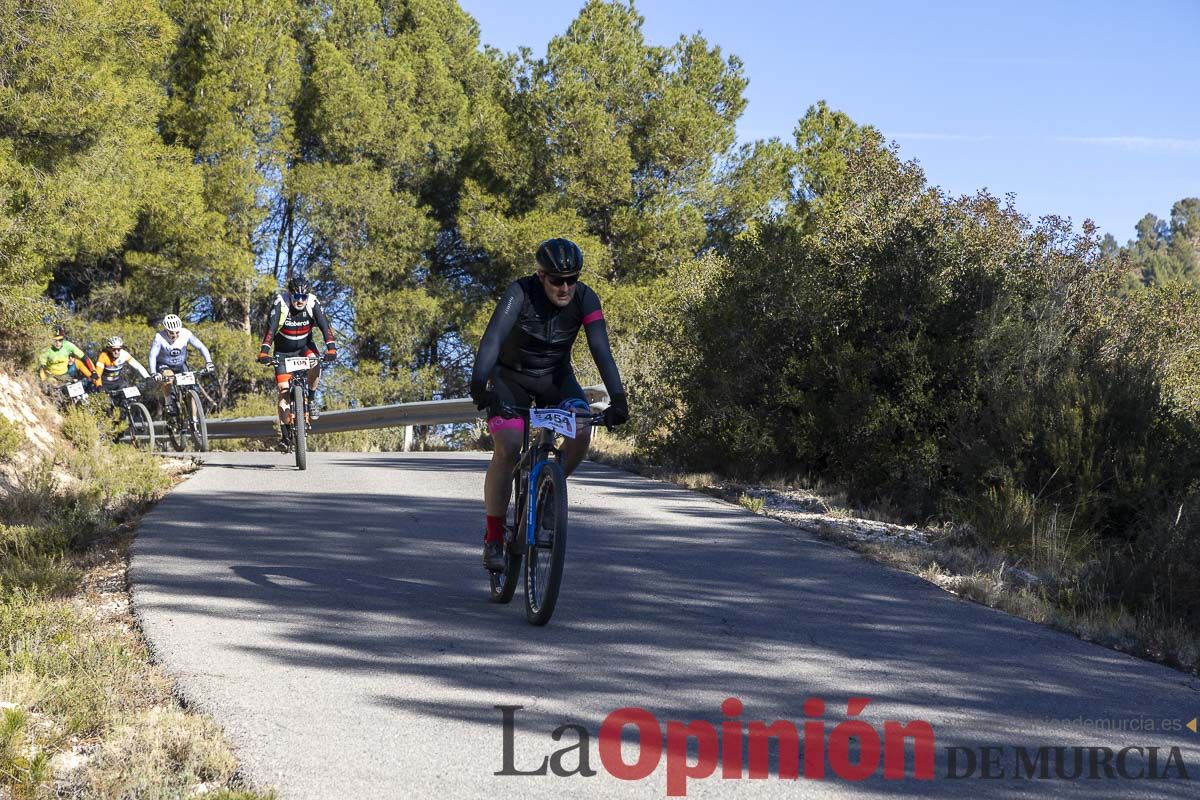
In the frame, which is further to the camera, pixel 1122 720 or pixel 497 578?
pixel 497 578

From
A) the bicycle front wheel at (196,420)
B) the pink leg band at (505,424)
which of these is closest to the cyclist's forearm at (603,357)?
the pink leg band at (505,424)

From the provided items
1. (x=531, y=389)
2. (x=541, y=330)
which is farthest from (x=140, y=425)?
(x=541, y=330)

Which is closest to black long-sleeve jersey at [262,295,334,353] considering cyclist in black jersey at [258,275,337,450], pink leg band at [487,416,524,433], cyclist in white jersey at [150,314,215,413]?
cyclist in black jersey at [258,275,337,450]

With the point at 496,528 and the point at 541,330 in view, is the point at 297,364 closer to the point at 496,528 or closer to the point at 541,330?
the point at 496,528

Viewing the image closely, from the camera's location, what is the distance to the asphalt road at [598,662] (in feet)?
15.0

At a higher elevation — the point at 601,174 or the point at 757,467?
the point at 601,174

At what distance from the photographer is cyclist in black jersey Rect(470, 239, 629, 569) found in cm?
674

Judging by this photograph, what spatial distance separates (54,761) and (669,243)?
2928 cm

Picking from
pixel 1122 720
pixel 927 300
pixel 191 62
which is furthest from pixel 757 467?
pixel 191 62

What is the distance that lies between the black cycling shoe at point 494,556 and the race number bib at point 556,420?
88 cm

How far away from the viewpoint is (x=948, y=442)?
40.7ft

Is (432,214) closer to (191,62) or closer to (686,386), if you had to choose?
(191,62)

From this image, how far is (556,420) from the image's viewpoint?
263 inches

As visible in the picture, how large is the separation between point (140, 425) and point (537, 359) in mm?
12665
